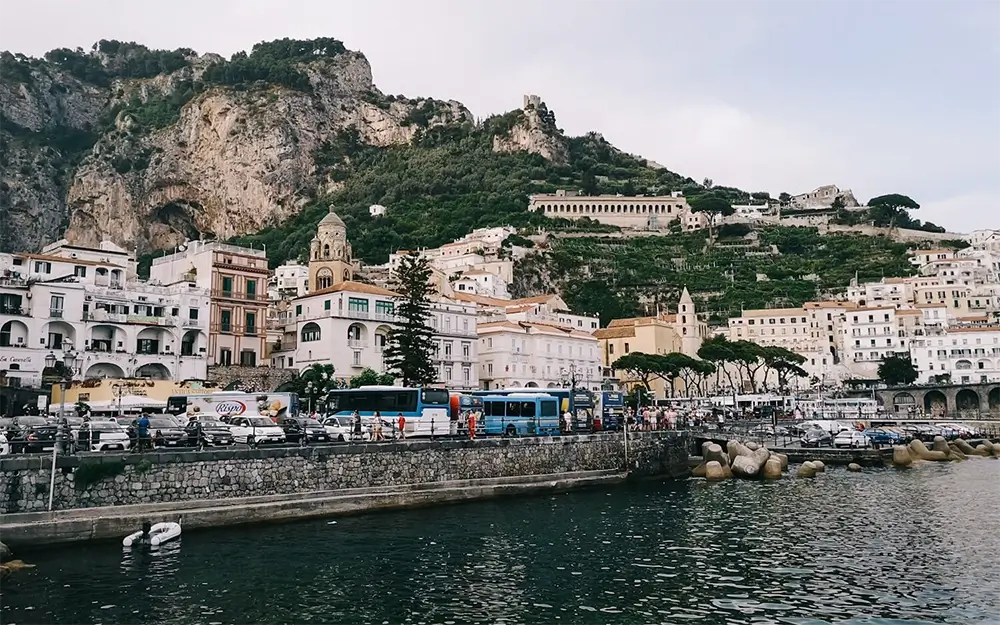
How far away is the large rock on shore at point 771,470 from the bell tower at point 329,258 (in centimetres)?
5275

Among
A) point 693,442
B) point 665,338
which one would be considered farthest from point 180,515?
point 665,338

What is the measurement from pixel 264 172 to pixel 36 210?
41.5 metres

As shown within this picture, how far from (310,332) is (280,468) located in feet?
125

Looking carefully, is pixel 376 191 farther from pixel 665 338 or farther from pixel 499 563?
pixel 499 563

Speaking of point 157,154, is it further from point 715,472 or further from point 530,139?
point 715,472

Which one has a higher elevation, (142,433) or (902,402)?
(902,402)

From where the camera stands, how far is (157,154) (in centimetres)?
15438

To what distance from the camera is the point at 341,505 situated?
28.4 metres

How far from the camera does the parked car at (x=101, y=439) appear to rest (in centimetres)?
2573

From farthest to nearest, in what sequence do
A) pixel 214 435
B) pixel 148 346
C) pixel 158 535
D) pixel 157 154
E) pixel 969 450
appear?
pixel 157 154 → pixel 969 450 → pixel 148 346 → pixel 214 435 → pixel 158 535

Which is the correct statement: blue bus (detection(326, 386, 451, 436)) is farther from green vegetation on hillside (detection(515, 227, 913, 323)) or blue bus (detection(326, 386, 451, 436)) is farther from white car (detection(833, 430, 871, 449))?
green vegetation on hillside (detection(515, 227, 913, 323))

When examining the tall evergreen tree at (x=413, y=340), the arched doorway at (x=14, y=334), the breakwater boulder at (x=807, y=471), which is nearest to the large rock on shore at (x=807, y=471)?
the breakwater boulder at (x=807, y=471)

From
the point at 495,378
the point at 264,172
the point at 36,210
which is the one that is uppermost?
the point at 264,172

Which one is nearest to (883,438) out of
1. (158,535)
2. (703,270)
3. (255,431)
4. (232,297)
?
(255,431)
